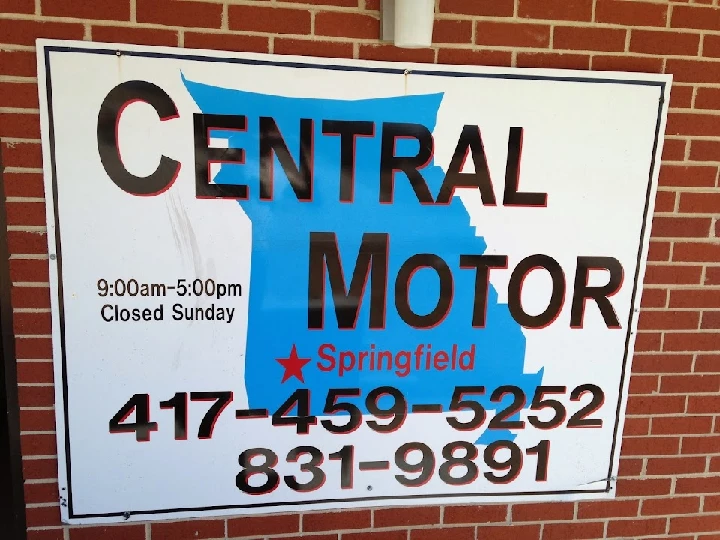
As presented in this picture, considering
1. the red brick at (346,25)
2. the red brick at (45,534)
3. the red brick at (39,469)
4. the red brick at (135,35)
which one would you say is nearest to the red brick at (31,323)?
the red brick at (39,469)

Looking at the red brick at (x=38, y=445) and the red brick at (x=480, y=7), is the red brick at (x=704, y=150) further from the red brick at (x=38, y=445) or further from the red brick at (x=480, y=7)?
the red brick at (x=38, y=445)

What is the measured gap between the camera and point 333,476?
1.90 m

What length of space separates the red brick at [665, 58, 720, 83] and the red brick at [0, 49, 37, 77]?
193cm

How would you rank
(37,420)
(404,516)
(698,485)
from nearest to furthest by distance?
(37,420) → (404,516) → (698,485)

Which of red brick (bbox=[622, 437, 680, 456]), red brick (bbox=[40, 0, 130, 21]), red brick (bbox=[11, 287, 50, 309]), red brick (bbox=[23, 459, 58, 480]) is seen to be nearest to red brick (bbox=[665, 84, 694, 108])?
red brick (bbox=[622, 437, 680, 456])

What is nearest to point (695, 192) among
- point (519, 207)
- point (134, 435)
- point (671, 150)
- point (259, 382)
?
point (671, 150)

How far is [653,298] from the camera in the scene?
191 centimetres

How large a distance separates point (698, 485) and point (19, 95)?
2.65 metres

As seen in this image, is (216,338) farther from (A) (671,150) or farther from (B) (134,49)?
(A) (671,150)

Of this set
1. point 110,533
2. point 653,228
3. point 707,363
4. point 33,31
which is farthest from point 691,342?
point 33,31

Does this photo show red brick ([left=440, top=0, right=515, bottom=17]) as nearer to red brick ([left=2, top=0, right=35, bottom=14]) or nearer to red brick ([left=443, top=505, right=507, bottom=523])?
red brick ([left=2, top=0, right=35, bottom=14])

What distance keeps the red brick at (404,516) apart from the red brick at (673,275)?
110 centimetres

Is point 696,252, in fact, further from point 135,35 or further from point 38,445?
point 38,445

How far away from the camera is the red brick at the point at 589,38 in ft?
5.68
